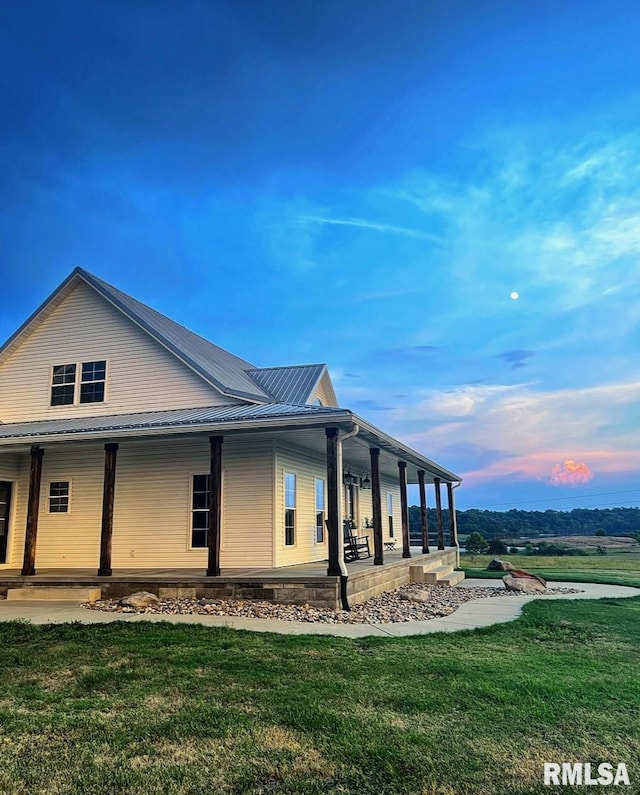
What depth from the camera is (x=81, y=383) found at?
1454 centimetres

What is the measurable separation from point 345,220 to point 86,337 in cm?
1085

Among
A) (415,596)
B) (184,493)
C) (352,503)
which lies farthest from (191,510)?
(352,503)

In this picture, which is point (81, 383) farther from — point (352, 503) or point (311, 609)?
point (311, 609)

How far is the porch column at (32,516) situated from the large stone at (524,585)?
10.2 meters

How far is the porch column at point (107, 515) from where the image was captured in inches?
427

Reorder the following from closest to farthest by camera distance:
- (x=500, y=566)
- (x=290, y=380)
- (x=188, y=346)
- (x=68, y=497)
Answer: (x=68, y=497) → (x=188, y=346) → (x=290, y=380) → (x=500, y=566)

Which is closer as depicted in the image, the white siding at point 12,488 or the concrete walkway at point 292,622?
the concrete walkway at point 292,622

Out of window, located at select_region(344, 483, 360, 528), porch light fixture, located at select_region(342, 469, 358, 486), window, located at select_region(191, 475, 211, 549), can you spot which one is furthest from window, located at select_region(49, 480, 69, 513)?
window, located at select_region(344, 483, 360, 528)

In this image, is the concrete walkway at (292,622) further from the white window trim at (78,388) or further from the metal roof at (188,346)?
the metal roof at (188,346)

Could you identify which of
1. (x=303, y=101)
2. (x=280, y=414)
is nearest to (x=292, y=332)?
(x=303, y=101)

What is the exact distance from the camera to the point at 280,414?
992 centimetres

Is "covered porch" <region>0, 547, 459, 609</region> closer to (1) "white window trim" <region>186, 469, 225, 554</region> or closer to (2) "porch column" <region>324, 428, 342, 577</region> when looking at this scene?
(2) "porch column" <region>324, 428, 342, 577</region>

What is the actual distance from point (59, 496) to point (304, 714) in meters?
11.2

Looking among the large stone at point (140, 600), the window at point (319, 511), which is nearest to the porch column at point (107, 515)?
the large stone at point (140, 600)
